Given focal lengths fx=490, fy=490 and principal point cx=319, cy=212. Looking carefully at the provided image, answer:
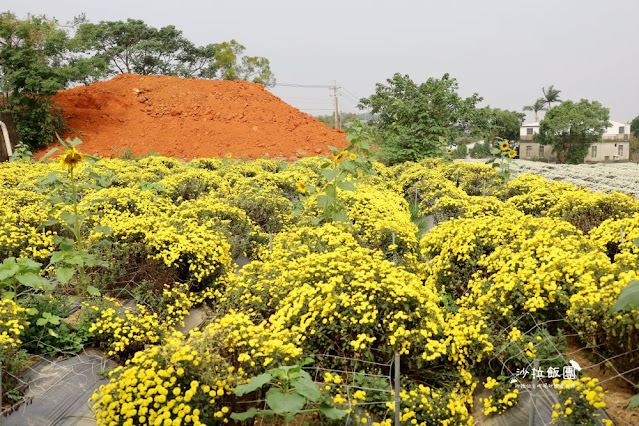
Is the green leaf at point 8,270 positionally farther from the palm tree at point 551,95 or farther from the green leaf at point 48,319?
the palm tree at point 551,95

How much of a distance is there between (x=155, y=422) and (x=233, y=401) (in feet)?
1.53

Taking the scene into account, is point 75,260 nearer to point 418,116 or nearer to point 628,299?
point 628,299

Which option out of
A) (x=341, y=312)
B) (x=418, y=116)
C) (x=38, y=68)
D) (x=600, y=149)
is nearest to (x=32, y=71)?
(x=38, y=68)

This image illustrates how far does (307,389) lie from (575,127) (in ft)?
143

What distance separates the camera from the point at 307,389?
2139 mm

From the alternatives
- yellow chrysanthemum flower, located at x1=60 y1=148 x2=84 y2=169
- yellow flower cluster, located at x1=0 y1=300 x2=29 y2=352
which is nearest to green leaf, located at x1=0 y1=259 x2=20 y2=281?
yellow flower cluster, located at x1=0 y1=300 x2=29 y2=352

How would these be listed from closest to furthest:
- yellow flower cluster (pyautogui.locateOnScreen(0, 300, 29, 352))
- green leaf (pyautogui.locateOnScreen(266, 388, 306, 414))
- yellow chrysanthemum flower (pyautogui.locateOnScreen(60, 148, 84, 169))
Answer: green leaf (pyautogui.locateOnScreen(266, 388, 306, 414)), yellow flower cluster (pyautogui.locateOnScreen(0, 300, 29, 352)), yellow chrysanthemum flower (pyautogui.locateOnScreen(60, 148, 84, 169))

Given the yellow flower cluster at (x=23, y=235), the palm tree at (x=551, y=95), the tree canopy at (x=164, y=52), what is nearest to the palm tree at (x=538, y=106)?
the palm tree at (x=551, y=95)

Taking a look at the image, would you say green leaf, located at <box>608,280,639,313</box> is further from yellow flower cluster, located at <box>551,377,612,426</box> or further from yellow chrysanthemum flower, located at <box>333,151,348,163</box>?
yellow chrysanthemum flower, located at <box>333,151,348,163</box>

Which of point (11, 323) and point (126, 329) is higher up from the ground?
point (11, 323)

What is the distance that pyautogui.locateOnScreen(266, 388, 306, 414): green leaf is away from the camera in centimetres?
204

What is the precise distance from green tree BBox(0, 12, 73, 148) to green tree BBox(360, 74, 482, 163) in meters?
13.3

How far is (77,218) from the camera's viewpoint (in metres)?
4.15

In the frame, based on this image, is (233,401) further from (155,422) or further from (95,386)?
(95,386)
